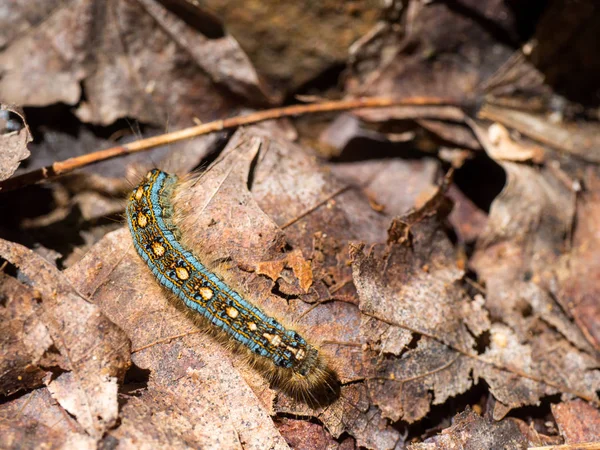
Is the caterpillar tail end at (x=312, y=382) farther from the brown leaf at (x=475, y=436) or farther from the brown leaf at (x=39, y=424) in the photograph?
the brown leaf at (x=39, y=424)

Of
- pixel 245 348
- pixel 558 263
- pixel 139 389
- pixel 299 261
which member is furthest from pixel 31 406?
pixel 558 263

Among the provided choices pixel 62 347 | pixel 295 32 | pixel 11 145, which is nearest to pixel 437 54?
pixel 295 32

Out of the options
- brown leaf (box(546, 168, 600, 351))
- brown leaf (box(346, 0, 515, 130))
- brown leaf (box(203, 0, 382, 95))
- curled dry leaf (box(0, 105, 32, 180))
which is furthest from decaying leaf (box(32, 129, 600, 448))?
brown leaf (box(203, 0, 382, 95))

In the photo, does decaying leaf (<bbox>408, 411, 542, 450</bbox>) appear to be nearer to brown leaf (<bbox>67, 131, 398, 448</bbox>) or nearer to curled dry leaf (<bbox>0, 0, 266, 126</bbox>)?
brown leaf (<bbox>67, 131, 398, 448</bbox>)

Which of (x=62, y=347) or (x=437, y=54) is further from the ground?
(x=437, y=54)

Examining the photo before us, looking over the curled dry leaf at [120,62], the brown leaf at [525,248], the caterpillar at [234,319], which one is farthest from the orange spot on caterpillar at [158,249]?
the brown leaf at [525,248]

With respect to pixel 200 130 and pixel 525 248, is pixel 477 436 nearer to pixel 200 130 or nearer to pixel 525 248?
pixel 525 248
